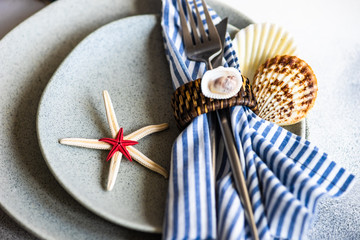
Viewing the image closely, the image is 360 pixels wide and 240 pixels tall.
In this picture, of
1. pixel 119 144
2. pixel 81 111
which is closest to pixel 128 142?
pixel 119 144

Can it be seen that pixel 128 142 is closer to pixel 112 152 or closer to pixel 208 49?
pixel 112 152

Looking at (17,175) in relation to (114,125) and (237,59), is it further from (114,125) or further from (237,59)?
(237,59)

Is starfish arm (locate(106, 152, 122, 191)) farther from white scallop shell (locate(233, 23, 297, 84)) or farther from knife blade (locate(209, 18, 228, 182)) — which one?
white scallop shell (locate(233, 23, 297, 84))

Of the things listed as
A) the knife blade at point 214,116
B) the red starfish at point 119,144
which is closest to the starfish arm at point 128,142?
the red starfish at point 119,144

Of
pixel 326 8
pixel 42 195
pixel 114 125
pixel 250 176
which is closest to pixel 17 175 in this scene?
pixel 42 195

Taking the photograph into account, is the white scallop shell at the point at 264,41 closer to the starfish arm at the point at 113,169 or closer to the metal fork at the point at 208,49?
the metal fork at the point at 208,49
